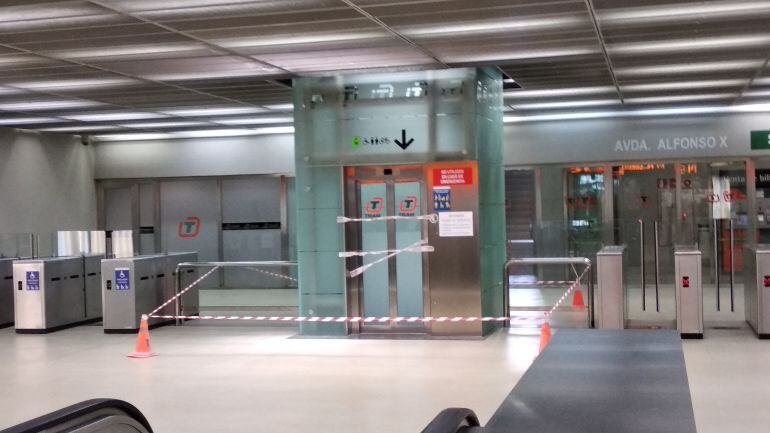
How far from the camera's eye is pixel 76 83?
1177 cm

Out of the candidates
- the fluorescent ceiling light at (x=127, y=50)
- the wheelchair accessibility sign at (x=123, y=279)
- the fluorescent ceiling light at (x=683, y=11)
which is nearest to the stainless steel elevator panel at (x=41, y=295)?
the wheelchair accessibility sign at (x=123, y=279)

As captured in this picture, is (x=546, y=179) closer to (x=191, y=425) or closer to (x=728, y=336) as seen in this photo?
(x=728, y=336)

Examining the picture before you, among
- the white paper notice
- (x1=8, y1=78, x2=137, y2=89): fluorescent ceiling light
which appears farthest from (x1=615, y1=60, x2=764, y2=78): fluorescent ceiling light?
(x1=8, y1=78, x2=137, y2=89): fluorescent ceiling light

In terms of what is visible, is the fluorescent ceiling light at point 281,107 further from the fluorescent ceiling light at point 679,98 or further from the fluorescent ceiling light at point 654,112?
the fluorescent ceiling light at point 679,98

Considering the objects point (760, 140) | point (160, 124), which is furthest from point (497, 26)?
point (760, 140)

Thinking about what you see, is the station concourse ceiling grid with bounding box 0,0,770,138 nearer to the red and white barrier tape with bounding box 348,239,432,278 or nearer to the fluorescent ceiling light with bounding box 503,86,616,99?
the fluorescent ceiling light with bounding box 503,86,616,99

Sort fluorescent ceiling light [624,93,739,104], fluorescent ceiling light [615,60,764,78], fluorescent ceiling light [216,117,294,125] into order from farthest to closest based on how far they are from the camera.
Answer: fluorescent ceiling light [216,117,294,125] → fluorescent ceiling light [624,93,739,104] → fluorescent ceiling light [615,60,764,78]

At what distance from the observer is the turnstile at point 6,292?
14.4 meters

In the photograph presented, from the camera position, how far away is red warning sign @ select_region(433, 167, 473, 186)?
11289mm

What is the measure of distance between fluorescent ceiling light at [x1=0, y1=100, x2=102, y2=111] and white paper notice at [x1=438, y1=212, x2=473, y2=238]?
19.2 feet

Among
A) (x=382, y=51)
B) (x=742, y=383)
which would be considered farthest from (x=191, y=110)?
(x=742, y=383)

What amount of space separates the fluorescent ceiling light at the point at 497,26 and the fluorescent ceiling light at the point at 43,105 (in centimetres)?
667

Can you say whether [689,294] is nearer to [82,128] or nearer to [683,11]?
[683,11]

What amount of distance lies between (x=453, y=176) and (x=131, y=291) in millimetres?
5044
